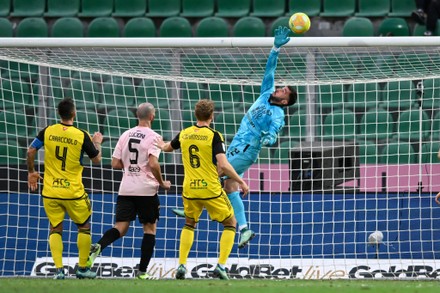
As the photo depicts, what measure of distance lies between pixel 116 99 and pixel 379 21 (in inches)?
179

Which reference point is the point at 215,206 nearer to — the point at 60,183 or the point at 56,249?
the point at 60,183

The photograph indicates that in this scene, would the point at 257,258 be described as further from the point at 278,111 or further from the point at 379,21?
the point at 379,21

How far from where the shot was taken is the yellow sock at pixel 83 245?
10555mm

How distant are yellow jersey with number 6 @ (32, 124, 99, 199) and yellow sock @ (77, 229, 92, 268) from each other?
0.41 metres

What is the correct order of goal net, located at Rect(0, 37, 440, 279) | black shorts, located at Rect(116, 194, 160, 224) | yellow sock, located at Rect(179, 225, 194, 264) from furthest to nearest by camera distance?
goal net, located at Rect(0, 37, 440, 279)
black shorts, located at Rect(116, 194, 160, 224)
yellow sock, located at Rect(179, 225, 194, 264)

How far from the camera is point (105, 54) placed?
40.0 feet

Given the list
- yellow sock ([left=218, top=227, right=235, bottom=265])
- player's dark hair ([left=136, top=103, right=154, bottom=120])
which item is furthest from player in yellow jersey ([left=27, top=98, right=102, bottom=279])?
yellow sock ([left=218, top=227, right=235, bottom=265])

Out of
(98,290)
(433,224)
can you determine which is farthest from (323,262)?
(98,290)

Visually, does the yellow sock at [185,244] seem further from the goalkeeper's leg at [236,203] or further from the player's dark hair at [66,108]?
the player's dark hair at [66,108]

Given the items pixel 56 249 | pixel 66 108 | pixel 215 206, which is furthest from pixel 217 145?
pixel 56 249

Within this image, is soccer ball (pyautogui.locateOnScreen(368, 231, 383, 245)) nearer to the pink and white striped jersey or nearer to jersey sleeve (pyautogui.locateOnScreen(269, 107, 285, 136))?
jersey sleeve (pyautogui.locateOnScreen(269, 107, 285, 136))

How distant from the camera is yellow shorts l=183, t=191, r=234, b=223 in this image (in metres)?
10.3

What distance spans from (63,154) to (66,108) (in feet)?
1.57

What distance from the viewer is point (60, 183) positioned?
34.2 feet
